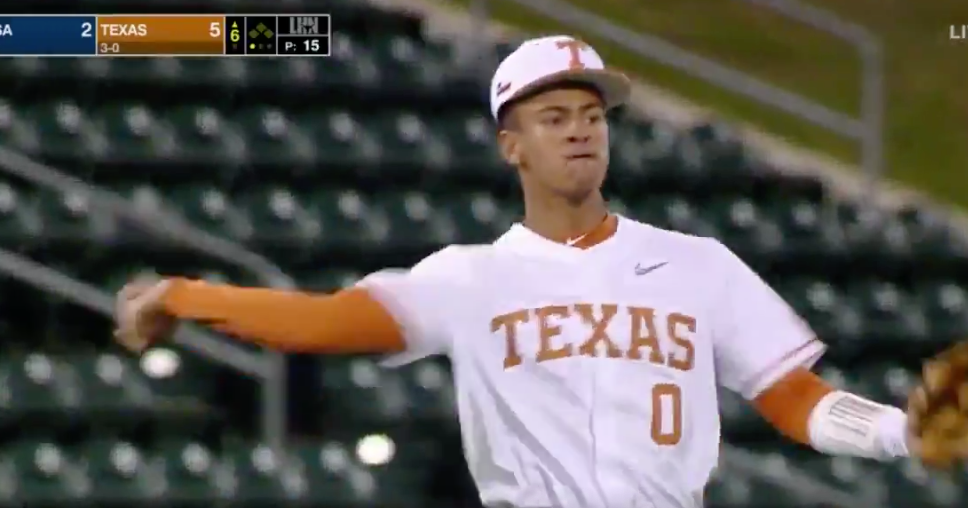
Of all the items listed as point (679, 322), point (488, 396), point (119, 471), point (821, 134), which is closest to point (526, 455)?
point (488, 396)

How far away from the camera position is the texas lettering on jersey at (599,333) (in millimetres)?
3146

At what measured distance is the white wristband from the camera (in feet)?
9.85

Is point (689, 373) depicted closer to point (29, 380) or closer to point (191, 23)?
point (29, 380)

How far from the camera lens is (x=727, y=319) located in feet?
10.5

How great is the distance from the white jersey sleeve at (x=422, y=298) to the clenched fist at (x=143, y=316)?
1.06 ft

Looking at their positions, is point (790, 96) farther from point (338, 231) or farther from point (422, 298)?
point (422, 298)

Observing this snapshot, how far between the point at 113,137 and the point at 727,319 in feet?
14.4

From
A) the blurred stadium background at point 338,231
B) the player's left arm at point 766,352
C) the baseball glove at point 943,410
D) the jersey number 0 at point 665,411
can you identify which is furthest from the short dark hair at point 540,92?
the blurred stadium background at point 338,231

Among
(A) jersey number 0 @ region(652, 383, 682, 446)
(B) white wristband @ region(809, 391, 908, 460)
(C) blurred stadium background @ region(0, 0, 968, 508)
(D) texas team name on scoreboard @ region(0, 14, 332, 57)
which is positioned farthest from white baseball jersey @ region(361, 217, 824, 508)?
(D) texas team name on scoreboard @ region(0, 14, 332, 57)

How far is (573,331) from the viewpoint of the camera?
3.17m

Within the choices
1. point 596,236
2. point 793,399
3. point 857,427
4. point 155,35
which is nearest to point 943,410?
point 857,427

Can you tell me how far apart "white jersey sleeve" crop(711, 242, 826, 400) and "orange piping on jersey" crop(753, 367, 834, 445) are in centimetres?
1

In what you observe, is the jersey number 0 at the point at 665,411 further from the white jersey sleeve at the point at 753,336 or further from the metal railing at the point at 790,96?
the metal railing at the point at 790,96

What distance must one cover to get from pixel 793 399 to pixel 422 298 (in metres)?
0.60
